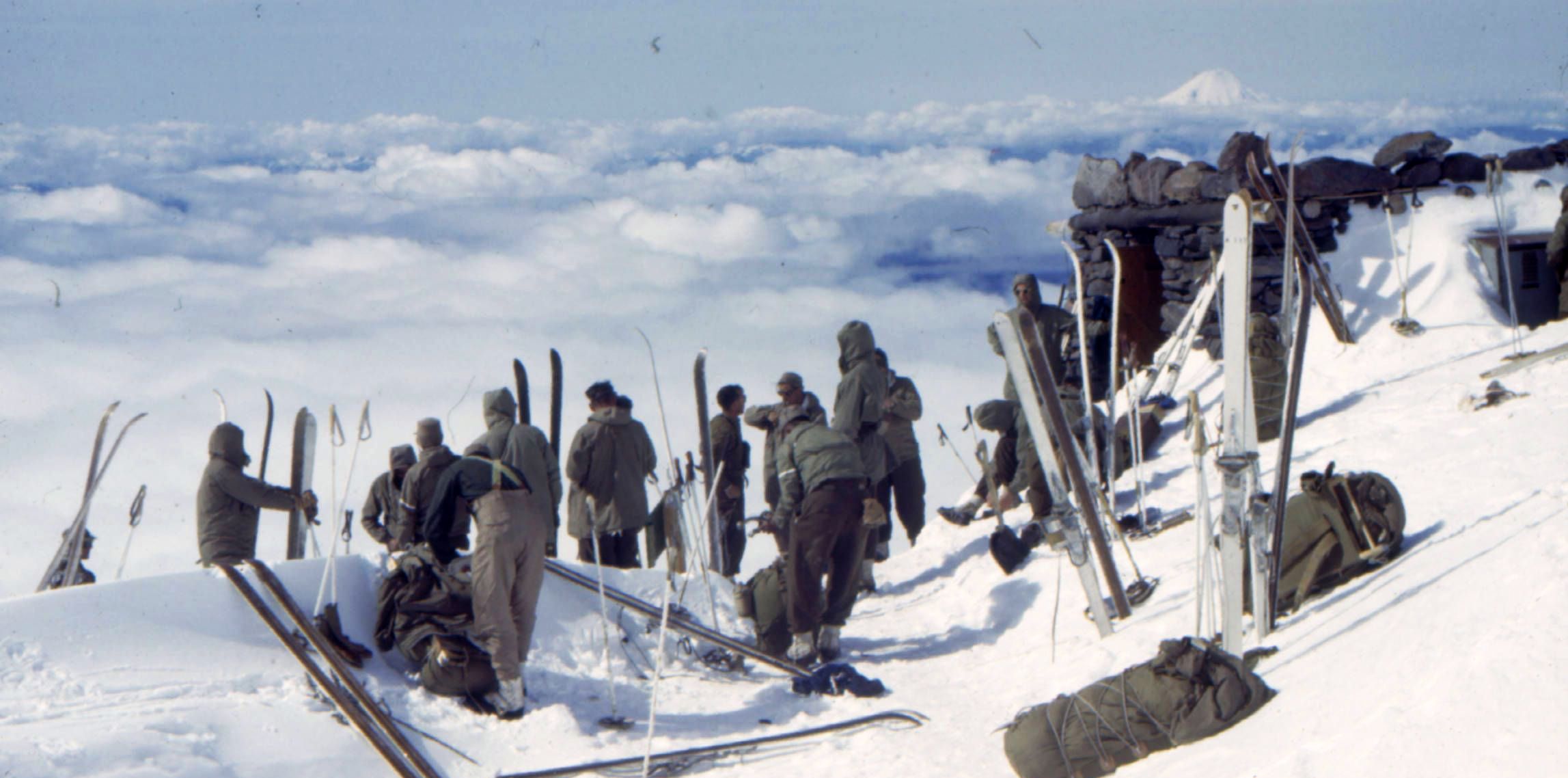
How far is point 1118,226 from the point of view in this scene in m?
13.0

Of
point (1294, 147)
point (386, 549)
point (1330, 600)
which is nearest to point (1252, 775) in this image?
point (1330, 600)

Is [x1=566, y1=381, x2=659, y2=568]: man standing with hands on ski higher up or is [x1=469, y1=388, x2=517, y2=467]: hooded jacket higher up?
[x1=469, y1=388, x2=517, y2=467]: hooded jacket

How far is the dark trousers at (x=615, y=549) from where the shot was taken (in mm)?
7980

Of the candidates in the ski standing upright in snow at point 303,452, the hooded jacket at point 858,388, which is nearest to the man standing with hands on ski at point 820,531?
the hooded jacket at point 858,388

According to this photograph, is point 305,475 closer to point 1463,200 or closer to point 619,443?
point 619,443

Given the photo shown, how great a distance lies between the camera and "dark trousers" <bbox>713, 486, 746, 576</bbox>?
8.96m

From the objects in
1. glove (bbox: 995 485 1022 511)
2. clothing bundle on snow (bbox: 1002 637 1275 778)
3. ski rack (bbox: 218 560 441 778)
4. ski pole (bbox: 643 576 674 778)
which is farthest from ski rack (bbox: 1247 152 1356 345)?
ski rack (bbox: 218 560 441 778)

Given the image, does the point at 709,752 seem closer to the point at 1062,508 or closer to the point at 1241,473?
the point at 1062,508

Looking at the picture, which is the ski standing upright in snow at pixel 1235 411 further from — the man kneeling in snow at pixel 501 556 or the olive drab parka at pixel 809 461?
the man kneeling in snow at pixel 501 556

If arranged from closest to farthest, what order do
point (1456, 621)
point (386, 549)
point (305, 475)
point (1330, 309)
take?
point (1456, 621) < point (386, 549) < point (305, 475) < point (1330, 309)

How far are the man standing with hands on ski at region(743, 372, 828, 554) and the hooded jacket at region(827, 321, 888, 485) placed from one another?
0.40 meters

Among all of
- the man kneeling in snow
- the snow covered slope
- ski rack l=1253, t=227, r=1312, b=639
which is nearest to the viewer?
the snow covered slope

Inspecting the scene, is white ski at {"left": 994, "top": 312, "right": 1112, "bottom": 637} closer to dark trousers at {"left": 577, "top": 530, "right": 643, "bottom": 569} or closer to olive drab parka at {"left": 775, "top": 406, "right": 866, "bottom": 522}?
olive drab parka at {"left": 775, "top": 406, "right": 866, "bottom": 522}

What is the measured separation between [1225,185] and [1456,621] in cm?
789
